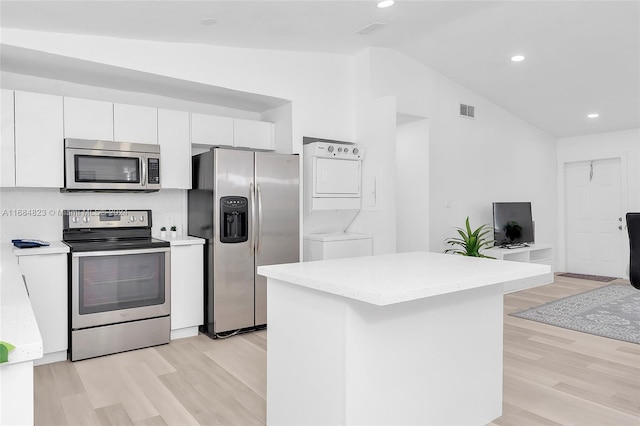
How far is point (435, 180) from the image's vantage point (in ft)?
18.7

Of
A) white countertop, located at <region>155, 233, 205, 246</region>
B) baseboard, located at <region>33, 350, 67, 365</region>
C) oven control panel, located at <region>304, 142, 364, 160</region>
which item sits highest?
oven control panel, located at <region>304, 142, 364, 160</region>

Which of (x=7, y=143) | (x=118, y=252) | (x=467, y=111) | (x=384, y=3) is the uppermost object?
(x=384, y=3)

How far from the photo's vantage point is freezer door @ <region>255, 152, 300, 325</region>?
4.16 meters

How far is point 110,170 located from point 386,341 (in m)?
2.84

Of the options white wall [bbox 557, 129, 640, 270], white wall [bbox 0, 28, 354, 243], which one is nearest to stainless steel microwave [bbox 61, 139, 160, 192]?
white wall [bbox 0, 28, 354, 243]

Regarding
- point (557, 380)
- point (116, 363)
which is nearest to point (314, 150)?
point (116, 363)

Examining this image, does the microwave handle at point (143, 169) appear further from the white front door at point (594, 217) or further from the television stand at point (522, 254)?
the white front door at point (594, 217)

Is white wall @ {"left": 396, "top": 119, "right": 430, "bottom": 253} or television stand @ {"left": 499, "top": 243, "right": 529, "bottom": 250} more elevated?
white wall @ {"left": 396, "top": 119, "right": 430, "bottom": 253}

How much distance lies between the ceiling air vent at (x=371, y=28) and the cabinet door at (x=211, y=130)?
5.01 ft

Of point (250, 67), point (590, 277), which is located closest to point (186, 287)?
point (250, 67)

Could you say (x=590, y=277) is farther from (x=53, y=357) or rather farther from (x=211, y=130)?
(x=53, y=357)

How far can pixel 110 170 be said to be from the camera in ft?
12.3

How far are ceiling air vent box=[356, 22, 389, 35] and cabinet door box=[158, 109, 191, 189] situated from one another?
6.00 feet

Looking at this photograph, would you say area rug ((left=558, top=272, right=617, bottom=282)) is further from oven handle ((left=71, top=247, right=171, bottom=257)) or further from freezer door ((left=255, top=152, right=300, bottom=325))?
oven handle ((left=71, top=247, right=171, bottom=257))
